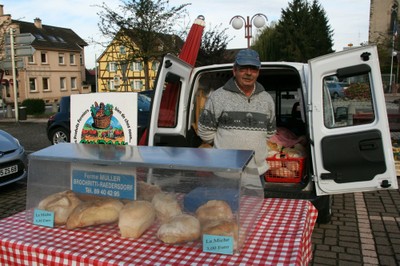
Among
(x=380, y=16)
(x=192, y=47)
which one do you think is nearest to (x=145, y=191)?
(x=192, y=47)

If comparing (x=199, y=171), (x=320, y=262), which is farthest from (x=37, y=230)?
(x=320, y=262)

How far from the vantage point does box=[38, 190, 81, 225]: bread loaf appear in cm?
179

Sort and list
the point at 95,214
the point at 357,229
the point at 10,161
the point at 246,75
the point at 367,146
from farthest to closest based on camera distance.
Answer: the point at 10,161 → the point at 357,229 → the point at 367,146 → the point at 246,75 → the point at 95,214

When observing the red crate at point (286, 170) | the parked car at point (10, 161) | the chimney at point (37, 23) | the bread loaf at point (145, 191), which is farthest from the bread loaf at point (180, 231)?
the chimney at point (37, 23)

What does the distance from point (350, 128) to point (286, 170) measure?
1048 millimetres

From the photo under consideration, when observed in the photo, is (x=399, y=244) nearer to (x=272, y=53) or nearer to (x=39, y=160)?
(x=39, y=160)

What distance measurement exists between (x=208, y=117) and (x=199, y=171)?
1.31 metres

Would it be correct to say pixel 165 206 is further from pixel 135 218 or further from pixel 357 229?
pixel 357 229

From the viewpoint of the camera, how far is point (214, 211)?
160 cm

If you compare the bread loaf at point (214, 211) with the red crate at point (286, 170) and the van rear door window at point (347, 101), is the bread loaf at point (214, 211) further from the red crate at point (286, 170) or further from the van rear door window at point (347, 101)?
the red crate at point (286, 170)

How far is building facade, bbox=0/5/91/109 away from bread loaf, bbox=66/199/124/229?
141ft

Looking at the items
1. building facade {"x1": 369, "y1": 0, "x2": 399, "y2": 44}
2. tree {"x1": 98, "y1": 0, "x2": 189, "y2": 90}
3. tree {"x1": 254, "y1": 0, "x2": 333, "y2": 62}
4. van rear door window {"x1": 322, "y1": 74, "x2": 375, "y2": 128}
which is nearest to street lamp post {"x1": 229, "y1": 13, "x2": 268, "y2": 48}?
tree {"x1": 98, "y1": 0, "x2": 189, "y2": 90}

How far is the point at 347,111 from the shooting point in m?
3.51

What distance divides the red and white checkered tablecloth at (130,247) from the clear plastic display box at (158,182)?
0.14ft
